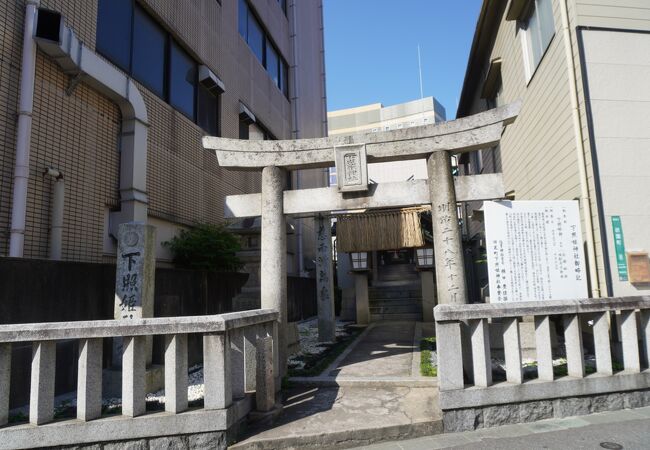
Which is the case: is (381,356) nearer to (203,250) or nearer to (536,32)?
(203,250)

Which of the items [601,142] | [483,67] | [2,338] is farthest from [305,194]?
[483,67]

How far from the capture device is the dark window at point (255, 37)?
17.8 metres

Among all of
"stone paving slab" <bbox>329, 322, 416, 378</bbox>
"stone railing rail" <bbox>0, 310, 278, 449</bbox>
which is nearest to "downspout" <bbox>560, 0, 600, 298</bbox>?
"stone paving slab" <bbox>329, 322, 416, 378</bbox>

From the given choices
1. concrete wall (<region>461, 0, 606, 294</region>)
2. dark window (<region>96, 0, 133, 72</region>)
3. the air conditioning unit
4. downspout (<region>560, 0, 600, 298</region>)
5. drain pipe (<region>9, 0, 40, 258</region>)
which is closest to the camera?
drain pipe (<region>9, 0, 40, 258</region>)

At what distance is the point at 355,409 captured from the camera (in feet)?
19.3

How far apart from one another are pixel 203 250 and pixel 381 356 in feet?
17.5

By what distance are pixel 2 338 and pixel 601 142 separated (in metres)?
9.79

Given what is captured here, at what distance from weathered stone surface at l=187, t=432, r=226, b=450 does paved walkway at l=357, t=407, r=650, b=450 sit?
1735 millimetres

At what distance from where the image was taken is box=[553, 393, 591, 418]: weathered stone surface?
18.7 ft

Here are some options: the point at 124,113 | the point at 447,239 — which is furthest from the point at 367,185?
the point at 124,113

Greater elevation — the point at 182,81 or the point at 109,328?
the point at 182,81

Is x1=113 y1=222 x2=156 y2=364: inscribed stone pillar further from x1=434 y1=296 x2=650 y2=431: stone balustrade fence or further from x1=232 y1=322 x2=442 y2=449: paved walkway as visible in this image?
x1=434 y1=296 x2=650 y2=431: stone balustrade fence

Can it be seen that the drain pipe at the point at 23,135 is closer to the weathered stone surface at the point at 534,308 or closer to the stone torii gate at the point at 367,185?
the stone torii gate at the point at 367,185

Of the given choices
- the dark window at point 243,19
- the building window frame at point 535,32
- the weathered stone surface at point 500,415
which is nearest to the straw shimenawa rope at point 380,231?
the building window frame at point 535,32
